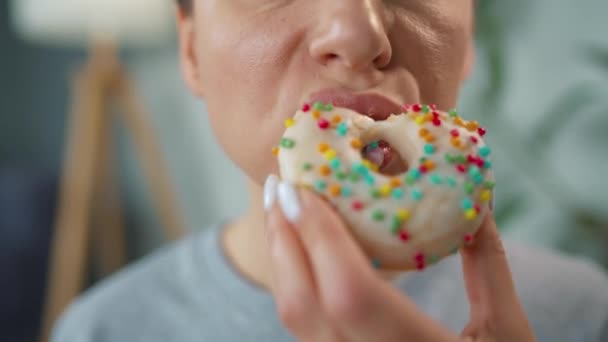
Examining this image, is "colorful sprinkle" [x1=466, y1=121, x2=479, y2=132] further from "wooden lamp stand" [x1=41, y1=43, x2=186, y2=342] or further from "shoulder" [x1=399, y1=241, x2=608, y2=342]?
"wooden lamp stand" [x1=41, y1=43, x2=186, y2=342]

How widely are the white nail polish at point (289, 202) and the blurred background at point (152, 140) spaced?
111 cm

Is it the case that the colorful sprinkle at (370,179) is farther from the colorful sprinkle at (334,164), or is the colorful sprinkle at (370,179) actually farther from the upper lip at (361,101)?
the upper lip at (361,101)

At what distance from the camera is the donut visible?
1.62 ft

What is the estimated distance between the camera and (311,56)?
0.65 m

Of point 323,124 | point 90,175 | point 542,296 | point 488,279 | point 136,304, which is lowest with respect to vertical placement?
point 90,175

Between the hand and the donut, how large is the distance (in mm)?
26

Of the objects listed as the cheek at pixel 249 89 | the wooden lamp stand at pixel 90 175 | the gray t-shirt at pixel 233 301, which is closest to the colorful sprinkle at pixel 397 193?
the cheek at pixel 249 89

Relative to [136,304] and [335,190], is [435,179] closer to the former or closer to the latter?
[335,190]

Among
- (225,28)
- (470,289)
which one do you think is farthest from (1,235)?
(470,289)

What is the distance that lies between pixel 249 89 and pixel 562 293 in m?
0.62

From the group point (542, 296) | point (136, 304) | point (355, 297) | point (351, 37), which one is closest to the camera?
point (355, 297)

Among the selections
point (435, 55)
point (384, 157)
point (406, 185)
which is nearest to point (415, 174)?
point (406, 185)

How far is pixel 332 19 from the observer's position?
63cm

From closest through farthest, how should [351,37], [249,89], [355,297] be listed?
[355,297], [351,37], [249,89]
